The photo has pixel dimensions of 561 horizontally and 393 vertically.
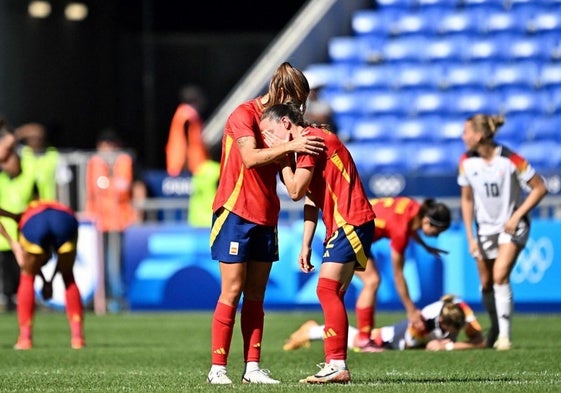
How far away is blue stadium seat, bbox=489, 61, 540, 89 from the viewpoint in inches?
987

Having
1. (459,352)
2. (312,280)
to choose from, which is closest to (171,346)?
(459,352)

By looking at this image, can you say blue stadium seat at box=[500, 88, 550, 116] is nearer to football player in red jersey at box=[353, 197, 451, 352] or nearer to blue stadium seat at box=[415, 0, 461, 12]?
blue stadium seat at box=[415, 0, 461, 12]

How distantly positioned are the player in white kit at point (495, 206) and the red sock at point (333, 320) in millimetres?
4228

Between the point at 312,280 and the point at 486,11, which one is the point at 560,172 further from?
the point at 486,11

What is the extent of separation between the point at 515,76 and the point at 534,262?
685 cm

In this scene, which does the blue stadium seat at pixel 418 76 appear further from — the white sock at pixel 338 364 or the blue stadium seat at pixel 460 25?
the white sock at pixel 338 364

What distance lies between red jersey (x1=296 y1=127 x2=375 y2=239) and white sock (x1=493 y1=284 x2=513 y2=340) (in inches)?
165

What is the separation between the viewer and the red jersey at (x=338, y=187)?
392 inches

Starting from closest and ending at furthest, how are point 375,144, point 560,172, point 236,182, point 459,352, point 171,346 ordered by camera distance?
point 236,182, point 459,352, point 171,346, point 560,172, point 375,144

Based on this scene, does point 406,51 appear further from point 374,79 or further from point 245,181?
point 245,181

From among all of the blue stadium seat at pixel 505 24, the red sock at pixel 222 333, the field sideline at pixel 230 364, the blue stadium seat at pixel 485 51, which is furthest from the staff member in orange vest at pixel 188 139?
the red sock at pixel 222 333

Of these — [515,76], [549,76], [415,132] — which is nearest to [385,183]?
[415,132]

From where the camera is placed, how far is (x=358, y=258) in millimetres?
9992

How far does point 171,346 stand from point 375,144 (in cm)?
1028
